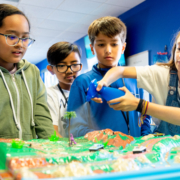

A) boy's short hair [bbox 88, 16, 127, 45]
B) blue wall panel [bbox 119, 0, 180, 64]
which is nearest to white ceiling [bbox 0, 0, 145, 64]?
blue wall panel [bbox 119, 0, 180, 64]

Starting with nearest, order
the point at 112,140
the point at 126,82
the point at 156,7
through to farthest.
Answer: the point at 112,140 → the point at 126,82 → the point at 156,7

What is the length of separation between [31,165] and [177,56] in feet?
2.56

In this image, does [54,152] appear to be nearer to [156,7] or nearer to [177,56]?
[177,56]

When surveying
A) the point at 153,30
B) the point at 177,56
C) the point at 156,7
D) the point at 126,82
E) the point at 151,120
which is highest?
the point at 156,7

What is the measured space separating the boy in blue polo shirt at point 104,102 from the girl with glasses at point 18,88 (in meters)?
0.14

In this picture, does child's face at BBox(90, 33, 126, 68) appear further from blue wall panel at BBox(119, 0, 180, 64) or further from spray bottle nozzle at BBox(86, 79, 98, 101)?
blue wall panel at BBox(119, 0, 180, 64)

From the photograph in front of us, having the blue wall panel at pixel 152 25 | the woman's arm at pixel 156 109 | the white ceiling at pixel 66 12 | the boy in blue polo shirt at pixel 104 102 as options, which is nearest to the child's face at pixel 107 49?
the boy in blue polo shirt at pixel 104 102

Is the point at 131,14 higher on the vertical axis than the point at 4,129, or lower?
higher

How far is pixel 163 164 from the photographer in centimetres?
45

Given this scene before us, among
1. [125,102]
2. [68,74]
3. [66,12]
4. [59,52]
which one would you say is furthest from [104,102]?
[66,12]

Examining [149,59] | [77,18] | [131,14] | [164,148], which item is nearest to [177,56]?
[164,148]

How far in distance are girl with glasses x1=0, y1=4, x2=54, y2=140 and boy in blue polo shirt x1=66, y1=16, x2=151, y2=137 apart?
0.47ft

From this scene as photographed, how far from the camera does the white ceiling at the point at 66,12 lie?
11.3ft

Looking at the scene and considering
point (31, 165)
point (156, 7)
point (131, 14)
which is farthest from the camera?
point (131, 14)
